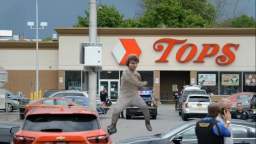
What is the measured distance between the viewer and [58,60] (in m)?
59.1

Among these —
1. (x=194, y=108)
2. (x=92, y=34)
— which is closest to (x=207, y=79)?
(x=194, y=108)

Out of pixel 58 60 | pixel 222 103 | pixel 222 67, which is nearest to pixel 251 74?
pixel 222 67

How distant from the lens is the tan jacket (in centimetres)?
1287

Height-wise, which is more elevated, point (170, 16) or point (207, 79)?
point (170, 16)

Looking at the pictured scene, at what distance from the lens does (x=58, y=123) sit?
11.7 m

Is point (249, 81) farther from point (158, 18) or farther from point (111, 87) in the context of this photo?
point (158, 18)

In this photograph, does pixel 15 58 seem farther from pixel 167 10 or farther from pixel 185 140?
pixel 185 140

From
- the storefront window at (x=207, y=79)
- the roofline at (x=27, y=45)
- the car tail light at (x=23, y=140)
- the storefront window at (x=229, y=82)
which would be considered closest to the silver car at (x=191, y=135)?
the car tail light at (x=23, y=140)

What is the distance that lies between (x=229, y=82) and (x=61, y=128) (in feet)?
157

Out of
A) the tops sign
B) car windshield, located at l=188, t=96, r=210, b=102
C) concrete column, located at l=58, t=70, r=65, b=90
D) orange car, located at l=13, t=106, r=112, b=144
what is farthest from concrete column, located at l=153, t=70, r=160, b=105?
orange car, located at l=13, t=106, r=112, b=144

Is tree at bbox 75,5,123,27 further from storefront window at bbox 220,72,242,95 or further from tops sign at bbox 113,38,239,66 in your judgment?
storefront window at bbox 220,72,242,95

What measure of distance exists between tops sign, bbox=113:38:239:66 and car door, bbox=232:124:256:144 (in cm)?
4309

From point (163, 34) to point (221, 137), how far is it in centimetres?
4922

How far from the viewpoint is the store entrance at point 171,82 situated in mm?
60312
